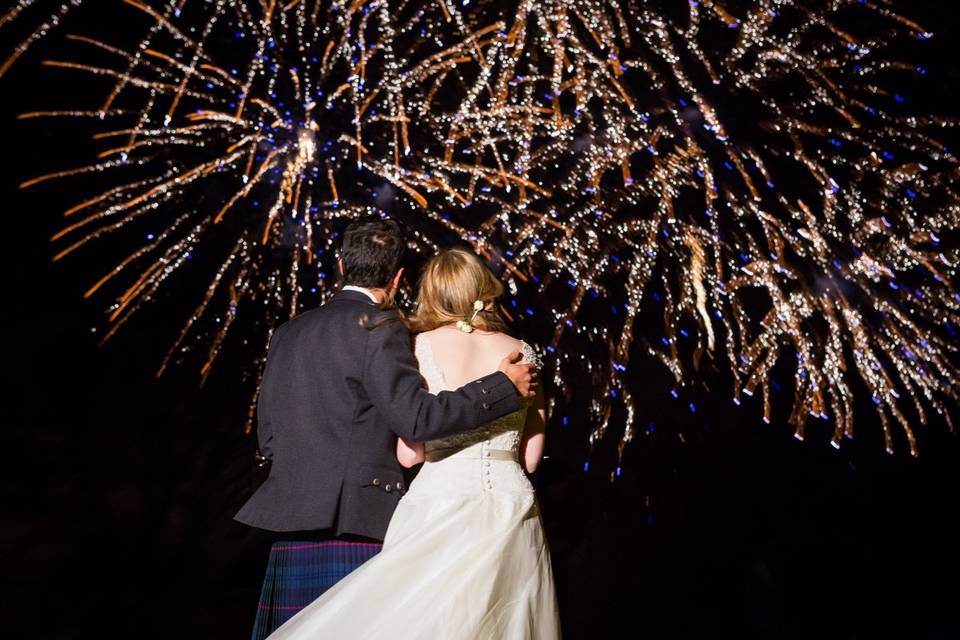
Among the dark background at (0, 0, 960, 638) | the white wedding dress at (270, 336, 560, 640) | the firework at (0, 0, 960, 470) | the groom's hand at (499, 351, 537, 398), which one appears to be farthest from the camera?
the firework at (0, 0, 960, 470)

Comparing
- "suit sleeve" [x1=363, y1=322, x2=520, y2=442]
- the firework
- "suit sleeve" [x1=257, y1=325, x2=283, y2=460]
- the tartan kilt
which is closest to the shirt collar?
"suit sleeve" [x1=363, y1=322, x2=520, y2=442]

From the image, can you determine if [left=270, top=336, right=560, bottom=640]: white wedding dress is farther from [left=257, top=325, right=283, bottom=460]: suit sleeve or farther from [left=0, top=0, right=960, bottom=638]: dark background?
[left=0, top=0, right=960, bottom=638]: dark background

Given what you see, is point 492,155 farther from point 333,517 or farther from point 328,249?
point 333,517

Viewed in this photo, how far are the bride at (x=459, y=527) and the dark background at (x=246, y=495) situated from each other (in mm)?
2212

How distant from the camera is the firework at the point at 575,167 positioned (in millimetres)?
4070

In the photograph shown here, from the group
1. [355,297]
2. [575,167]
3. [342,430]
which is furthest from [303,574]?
[575,167]

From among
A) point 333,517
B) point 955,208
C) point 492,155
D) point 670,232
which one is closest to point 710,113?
point 670,232

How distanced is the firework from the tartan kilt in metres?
2.27

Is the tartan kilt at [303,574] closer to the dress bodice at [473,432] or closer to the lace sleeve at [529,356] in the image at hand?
the dress bodice at [473,432]

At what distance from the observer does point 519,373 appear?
2.17 m

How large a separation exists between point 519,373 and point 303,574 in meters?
0.77

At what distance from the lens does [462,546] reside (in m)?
2.06

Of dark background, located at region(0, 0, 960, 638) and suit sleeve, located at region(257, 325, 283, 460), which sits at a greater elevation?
suit sleeve, located at region(257, 325, 283, 460)

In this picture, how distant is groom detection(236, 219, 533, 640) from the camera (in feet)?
6.76
